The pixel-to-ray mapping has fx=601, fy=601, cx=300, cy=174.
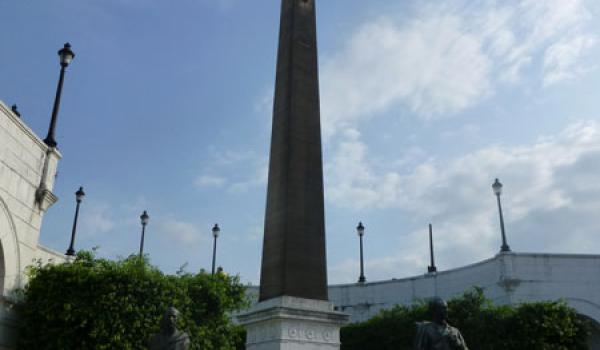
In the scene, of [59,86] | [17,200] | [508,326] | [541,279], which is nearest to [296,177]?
[17,200]

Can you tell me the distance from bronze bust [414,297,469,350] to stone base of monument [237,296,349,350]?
3938 millimetres

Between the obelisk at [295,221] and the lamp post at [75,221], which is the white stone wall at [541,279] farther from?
the obelisk at [295,221]

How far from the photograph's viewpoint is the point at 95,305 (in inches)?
714

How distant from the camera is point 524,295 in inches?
1232

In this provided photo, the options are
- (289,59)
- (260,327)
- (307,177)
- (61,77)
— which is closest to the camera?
(260,327)

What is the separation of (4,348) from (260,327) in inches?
375

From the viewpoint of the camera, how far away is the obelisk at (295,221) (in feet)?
41.1

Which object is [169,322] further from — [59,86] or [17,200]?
[59,86]

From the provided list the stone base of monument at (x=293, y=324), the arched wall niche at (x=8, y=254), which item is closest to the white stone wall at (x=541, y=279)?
the arched wall niche at (x=8, y=254)

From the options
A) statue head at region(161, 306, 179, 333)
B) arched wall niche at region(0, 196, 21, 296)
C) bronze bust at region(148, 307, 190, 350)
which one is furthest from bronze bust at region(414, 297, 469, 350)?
arched wall niche at region(0, 196, 21, 296)

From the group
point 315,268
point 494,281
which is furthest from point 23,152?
point 494,281

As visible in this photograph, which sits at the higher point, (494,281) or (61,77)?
(61,77)

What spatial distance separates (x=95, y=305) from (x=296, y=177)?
27.5 feet

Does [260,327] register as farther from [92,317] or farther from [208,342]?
[208,342]
